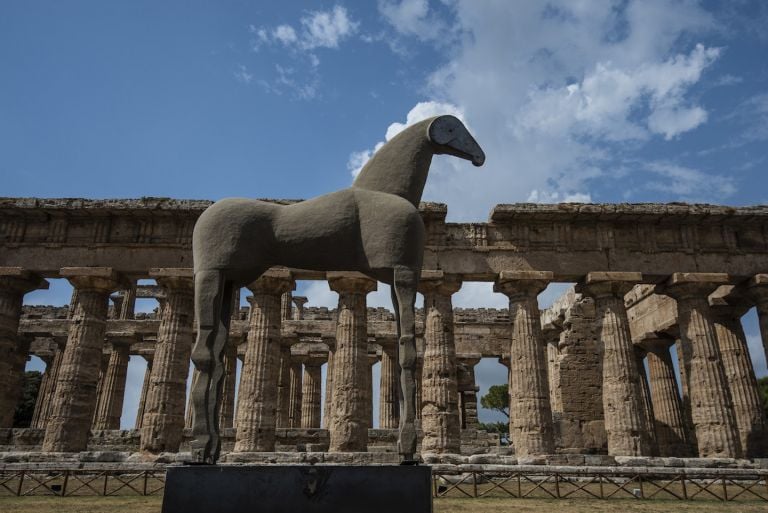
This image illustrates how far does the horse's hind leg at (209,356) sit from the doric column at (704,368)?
657 inches

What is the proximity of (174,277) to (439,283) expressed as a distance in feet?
28.1

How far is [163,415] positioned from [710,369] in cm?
1709

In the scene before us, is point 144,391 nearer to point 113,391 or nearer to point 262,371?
point 113,391

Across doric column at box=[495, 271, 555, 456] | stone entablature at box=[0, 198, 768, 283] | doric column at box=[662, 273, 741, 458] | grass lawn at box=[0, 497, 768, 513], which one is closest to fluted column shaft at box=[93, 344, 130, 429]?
stone entablature at box=[0, 198, 768, 283]

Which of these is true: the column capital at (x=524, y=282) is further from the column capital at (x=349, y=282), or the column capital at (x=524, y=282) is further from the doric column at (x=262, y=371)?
the doric column at (x=262, y=371)

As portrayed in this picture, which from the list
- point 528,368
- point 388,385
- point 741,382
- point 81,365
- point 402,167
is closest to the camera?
point 402,167

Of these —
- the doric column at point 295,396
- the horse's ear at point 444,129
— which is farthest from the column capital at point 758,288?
the doric column at point 295,396

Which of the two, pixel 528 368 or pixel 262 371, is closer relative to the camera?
pixel 528 368

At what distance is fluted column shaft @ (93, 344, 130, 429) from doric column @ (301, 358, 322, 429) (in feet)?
30.7

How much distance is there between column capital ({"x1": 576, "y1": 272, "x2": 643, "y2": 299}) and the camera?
18000 millimetres

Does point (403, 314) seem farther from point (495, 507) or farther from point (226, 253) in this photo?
point (495, 507)

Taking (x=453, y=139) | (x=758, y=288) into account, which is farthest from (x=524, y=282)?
(x=453, y=139)

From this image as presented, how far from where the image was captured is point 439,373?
17.2m

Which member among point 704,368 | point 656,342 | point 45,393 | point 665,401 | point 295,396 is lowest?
point 665,401
